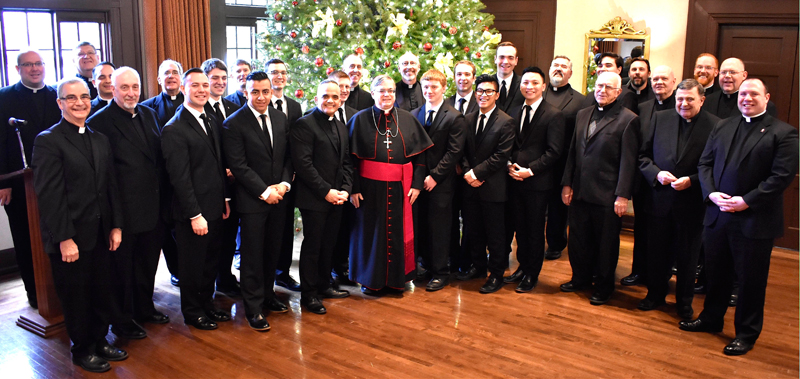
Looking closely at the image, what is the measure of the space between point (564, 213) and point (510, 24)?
289cm

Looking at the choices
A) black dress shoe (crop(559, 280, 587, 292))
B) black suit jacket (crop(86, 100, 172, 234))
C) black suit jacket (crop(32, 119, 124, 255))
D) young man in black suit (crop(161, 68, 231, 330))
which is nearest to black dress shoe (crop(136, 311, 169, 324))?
young man in black suit (crop(161, 68, 231, 330))

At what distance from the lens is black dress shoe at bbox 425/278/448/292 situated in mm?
4922

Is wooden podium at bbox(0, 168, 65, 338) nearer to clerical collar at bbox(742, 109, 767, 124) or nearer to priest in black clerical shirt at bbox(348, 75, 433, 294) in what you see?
priest in black clerical shirt at bbox(348, 75, 433, 294)

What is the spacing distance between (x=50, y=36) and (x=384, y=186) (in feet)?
11.9

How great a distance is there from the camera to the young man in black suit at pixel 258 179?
13.1ft

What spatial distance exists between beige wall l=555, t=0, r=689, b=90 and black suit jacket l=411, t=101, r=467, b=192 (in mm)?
3084

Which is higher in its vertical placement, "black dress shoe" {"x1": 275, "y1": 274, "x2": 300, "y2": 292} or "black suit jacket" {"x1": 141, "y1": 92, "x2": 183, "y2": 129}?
"black suit jacket" {"x1": 141, "y1": 92, "x2": 183, "y2": 129}

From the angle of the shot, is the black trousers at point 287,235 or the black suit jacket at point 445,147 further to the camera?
the black suit jacket at point 445,147

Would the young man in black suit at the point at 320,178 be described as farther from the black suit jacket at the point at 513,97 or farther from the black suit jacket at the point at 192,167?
the black suit jacket at the point at 513,97

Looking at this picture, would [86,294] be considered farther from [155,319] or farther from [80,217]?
[155,319]

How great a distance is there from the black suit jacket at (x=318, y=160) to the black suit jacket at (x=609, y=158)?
172cm

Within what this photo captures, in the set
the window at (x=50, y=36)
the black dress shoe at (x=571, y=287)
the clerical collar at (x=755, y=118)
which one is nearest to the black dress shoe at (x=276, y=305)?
the black dress shoe at (x=571, y=287)

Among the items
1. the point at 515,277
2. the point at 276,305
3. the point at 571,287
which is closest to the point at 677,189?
the point at 571,287

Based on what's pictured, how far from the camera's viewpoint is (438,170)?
15.5ft
